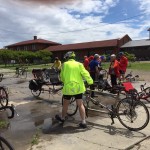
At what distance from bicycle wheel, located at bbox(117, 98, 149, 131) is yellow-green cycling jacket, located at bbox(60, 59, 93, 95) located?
98 cm

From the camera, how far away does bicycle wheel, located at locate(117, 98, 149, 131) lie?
728 centimetres

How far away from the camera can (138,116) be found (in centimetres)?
730

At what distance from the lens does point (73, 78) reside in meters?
7.54

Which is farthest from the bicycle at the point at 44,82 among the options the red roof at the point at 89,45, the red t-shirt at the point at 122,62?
the red roof at the point at 89,45

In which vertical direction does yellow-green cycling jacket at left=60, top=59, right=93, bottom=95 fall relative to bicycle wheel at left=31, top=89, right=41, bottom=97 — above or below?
above

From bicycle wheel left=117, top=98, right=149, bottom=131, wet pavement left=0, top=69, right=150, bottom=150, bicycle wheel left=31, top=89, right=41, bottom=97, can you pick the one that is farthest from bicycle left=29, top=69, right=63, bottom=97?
bicycle wheel left=117, top=98, right=149, bottom=131

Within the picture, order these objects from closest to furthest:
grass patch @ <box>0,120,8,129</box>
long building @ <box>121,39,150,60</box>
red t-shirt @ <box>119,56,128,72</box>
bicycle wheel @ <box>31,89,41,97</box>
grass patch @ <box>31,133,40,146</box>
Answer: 1. grass patch @ <box>31,133,40,146</box>
2. grass patch @ <box>0,120,8,129</box>
3. bicycle wheel @ <box>31,89,41,97</box>
4. red t-shirt @ <box>119,56,128,72</box>
5. long building @ <box>121,39,150,60</box>

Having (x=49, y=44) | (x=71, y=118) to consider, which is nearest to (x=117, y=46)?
(x=49, y=44)

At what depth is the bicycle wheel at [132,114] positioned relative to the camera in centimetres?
728

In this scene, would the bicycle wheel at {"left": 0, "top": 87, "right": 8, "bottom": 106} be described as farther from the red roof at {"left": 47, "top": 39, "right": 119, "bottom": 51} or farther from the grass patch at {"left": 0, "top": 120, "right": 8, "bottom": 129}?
the red roof at {"left": 47, "top": 39, "right": 119, "bottom": 51}

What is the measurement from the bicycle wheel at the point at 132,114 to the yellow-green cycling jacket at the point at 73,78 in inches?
38.4

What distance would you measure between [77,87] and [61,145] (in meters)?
1.68

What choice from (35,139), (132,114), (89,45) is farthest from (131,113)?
(89,45)

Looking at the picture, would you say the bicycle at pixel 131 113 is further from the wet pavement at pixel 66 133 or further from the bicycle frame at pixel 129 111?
the wet pavement at pixel 66 133
